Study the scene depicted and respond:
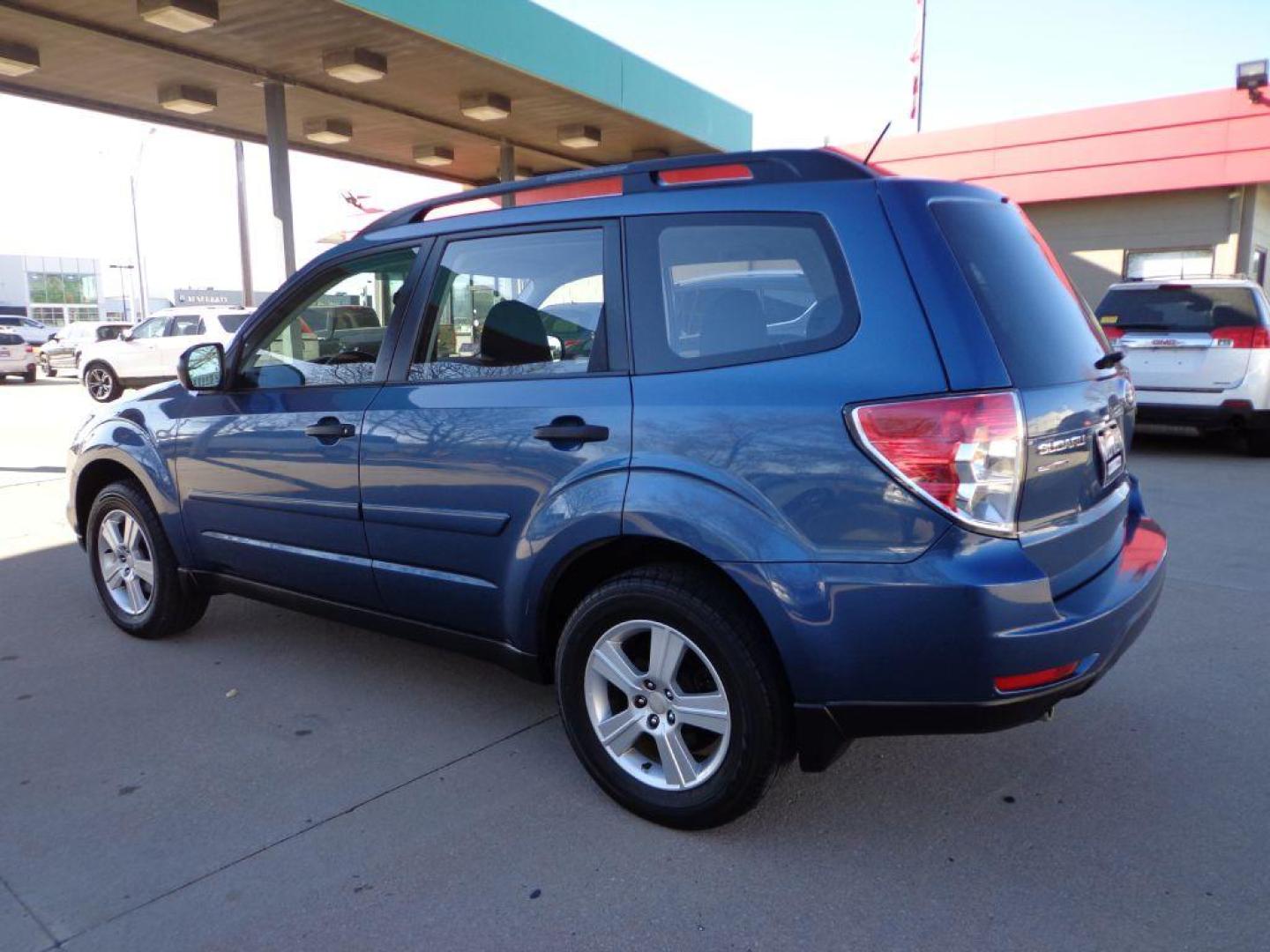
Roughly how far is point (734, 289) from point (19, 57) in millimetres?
13550

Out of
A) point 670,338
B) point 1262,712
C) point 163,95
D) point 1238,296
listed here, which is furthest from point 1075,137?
point 670,338

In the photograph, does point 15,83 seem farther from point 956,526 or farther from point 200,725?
point 956,526

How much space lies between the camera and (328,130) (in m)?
16.8

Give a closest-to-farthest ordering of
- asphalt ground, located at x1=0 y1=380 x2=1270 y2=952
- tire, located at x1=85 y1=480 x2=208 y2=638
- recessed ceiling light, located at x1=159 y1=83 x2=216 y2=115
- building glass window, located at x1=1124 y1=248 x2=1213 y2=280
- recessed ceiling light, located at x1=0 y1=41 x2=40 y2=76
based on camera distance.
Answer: asphalt ground, located at x1=0 y1=380 x2=1270 y2=952
tire, located at x1=85 y1=480 x2=208 y2=638
recessed ceiling light, located at x1=0 y1=41 x2=40 y2=76
recessed ceiling light, located at x1=159 y1=83 x2=216 y2=115
building glass window, located at x1=1124 y1=248 x2=1213 y2=280

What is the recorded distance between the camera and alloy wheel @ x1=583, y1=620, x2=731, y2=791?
9.17 ft

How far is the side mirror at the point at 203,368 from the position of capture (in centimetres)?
420

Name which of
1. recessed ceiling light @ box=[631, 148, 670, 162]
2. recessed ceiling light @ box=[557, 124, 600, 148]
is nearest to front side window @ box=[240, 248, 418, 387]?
recessed ceiling light @ box=[557, 124, 600, 148]

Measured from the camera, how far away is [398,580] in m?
3.52

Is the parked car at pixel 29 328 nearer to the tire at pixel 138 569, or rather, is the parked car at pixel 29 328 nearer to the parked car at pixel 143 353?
the parked car at pixel 143 353

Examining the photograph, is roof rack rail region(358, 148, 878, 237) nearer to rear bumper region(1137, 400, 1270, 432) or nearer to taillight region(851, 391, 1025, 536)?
taillight region(851, 391, 1025, 536)

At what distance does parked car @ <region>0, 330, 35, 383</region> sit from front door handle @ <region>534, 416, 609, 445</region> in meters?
25.9

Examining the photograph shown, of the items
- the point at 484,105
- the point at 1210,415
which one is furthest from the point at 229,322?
the point at 1210,415

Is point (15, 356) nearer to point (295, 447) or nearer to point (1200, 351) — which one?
point (295, 447)

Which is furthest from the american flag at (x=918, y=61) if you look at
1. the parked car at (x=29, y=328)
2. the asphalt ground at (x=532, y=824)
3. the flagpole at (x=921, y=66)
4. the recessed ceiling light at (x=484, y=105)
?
the parked car at (x=29, y=328)
